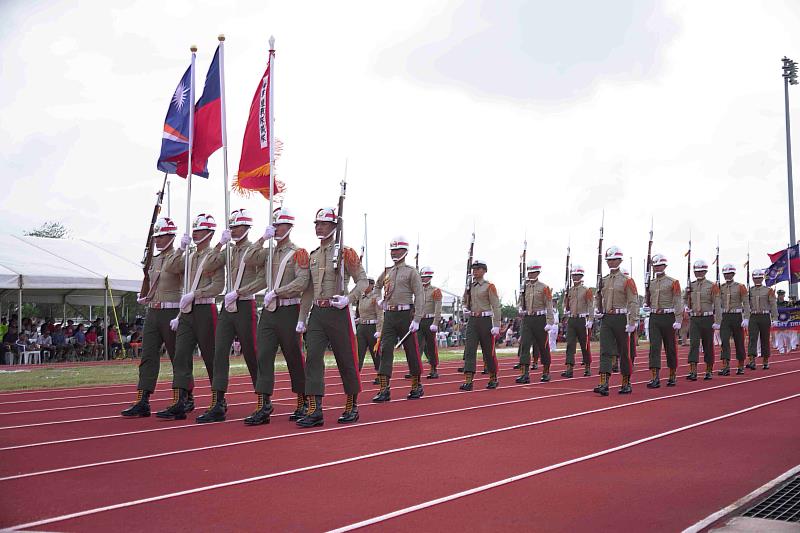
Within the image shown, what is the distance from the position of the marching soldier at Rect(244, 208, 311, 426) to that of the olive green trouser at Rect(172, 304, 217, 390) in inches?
30.2

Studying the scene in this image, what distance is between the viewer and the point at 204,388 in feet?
43.3

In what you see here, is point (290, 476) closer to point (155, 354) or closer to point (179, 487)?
point (179, 487)

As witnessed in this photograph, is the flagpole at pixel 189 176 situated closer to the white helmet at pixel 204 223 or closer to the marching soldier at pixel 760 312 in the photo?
the white helmet at pixel 204 223

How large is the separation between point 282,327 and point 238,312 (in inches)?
A: 22.8

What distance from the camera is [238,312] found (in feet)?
29.7

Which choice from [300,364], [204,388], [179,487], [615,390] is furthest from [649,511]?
[204,388]

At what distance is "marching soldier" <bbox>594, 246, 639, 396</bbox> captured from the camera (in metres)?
12.1

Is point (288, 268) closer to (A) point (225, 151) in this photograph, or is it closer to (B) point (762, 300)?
(A) point (225, 151)

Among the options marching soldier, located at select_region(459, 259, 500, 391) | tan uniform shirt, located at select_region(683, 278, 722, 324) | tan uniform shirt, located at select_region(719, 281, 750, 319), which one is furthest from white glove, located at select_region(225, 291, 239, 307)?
tan uniform shirt, located at select_region(719, 281, 750, 319)

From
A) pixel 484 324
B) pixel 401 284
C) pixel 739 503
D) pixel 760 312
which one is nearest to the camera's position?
pixel 739 503

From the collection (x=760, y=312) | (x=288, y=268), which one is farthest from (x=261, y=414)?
(x=760, y=312)

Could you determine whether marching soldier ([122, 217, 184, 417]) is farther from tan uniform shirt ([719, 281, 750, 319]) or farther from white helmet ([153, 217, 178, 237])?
tan uniform shirt ([719, 281, 750, 319])

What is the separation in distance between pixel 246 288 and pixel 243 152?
1.89m

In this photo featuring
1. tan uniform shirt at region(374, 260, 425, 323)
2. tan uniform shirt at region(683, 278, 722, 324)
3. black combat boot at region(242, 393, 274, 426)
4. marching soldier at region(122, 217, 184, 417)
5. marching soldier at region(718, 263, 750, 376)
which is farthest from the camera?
marching soldier at region(718, 263, 750, 376)
